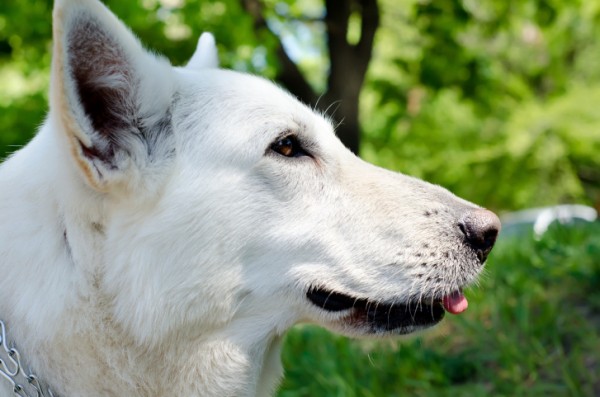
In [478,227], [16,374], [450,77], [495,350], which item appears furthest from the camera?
[450,77]

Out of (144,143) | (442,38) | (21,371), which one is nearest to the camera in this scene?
(21,371)

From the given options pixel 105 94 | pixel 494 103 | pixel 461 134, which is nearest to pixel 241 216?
pixel 105 94

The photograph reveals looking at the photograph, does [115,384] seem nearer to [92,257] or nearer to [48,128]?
[92,257]

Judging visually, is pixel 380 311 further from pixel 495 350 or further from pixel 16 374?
pixel 495 350

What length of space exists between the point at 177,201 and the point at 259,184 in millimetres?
290

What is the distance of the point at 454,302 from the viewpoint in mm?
2705

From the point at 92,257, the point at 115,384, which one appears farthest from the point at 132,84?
the point at 115,384

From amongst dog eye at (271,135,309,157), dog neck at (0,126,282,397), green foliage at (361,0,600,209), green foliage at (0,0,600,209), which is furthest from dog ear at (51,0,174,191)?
green foliage at (361,0,600,209)

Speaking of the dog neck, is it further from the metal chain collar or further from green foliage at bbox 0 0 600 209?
green foliage at bbox 0 0 600 209

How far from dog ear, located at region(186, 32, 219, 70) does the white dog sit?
1.53 ft

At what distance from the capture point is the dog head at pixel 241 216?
7.82ft

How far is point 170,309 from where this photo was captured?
2428 mm

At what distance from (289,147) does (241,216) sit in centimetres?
35

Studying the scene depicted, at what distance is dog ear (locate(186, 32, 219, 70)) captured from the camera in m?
3.23
